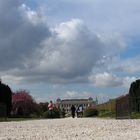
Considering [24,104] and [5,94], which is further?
[24,104]

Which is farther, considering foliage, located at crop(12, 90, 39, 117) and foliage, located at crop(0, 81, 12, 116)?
foliage, located at crop(12, 90, 39, 117)

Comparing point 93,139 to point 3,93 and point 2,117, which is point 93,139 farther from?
point 3,93

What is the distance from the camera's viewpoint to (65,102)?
147 meters

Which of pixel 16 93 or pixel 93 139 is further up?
pixel 16 93

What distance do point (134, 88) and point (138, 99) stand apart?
2106 cm

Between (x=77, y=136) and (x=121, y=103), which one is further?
(x=121, y=103)

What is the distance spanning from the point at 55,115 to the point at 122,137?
132 feet

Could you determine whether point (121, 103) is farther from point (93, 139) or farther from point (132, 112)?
point (93, 139)

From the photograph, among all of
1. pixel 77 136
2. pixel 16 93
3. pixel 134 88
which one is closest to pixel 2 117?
pixel 134 88

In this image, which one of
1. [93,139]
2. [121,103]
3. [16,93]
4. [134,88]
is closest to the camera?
[93,139]

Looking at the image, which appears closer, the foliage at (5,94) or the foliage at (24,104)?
the foliage at (5,94)

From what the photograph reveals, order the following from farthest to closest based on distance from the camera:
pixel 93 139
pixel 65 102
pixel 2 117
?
pixel 65 102
pixel 2 117
pixel 93 139

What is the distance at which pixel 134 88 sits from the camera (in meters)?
66.0

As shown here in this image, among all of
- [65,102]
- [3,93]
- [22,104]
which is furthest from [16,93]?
[65,102]
